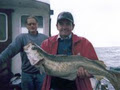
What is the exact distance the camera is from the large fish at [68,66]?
15.1ft

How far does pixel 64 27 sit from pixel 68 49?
1.14ft

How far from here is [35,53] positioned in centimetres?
484

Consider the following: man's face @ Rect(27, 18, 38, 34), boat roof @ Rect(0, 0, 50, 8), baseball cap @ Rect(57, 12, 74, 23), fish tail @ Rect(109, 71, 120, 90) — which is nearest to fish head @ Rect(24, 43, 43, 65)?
baseball cap @ Rect(57, 12, 74, 23)

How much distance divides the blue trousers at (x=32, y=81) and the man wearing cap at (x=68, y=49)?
1.91 m

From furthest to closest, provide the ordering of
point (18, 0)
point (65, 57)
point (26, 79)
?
point (18, 0)
point (26, 79)
point (65, 57)

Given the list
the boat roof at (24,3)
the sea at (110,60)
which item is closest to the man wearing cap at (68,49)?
the sea at (110,60)

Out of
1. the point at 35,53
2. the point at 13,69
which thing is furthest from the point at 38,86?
the point at 13,69

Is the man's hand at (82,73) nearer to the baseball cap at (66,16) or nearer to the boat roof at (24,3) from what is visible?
the baseball cap at (66,16)

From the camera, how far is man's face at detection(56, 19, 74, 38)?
4691 mm

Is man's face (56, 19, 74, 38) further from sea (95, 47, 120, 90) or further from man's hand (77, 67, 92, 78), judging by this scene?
sea (95, 47, 120, 90)

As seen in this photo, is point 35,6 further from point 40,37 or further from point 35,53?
point 35,53

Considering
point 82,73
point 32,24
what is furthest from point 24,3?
point 82,73

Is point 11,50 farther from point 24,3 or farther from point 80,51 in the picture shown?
point 24,3

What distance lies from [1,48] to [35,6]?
5.43ft
